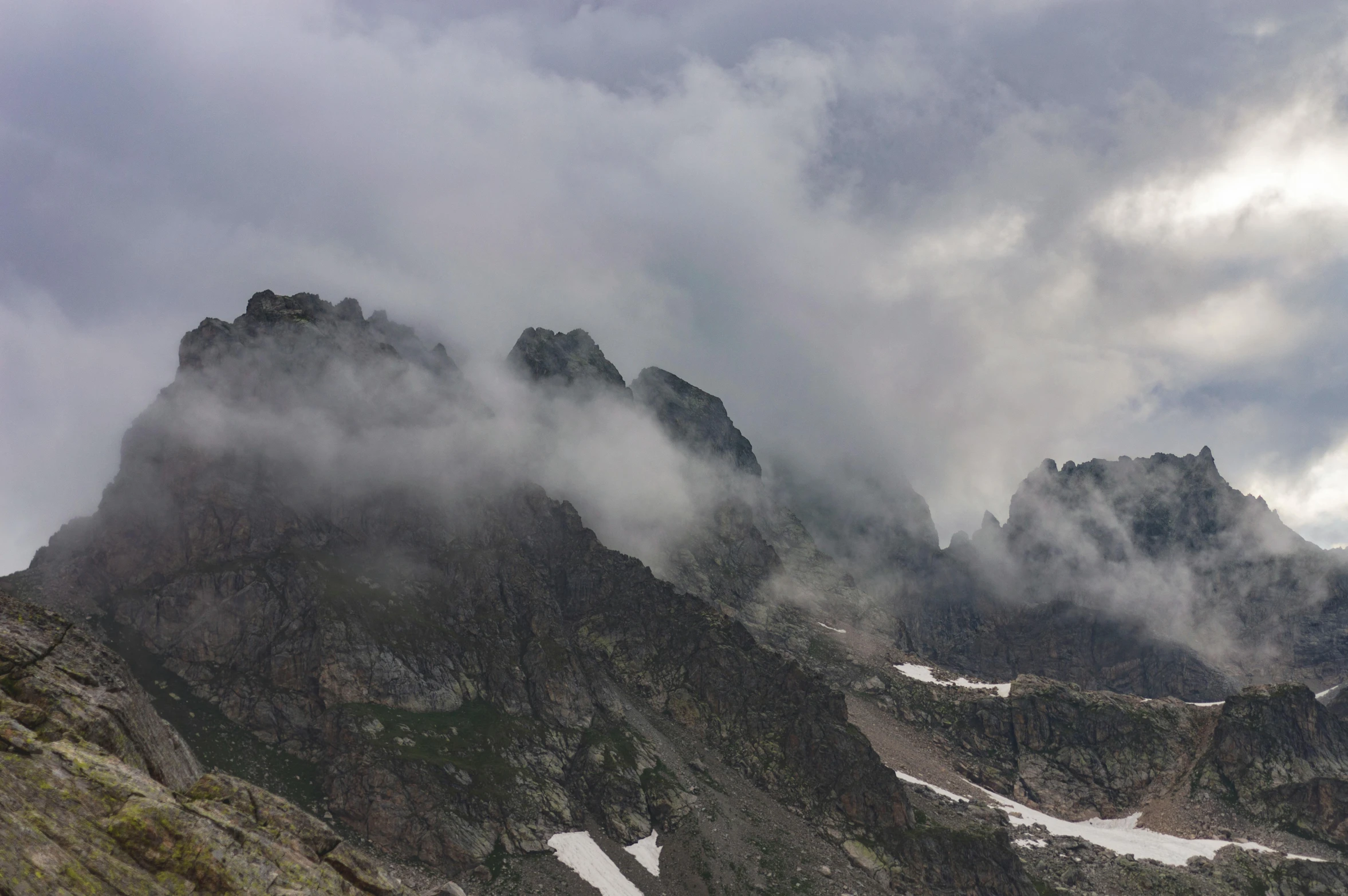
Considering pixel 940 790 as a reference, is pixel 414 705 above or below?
below

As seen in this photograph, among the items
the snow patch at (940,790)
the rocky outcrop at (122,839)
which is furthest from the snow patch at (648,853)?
the rocky outcrop at (122,839)

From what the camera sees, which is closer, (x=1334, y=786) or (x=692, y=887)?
(x=692, y=887)

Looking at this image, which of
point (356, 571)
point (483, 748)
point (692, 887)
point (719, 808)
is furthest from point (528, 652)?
point (692, 887)

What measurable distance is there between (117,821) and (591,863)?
4927 inches

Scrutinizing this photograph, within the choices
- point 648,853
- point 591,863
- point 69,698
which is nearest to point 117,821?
point 69,698

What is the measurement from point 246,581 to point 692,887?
415 feet

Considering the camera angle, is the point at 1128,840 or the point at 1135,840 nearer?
the point at 1135,840

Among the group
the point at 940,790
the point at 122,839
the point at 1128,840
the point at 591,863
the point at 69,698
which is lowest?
the point at 591,863

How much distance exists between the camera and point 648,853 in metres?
147

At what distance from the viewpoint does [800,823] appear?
16438cm

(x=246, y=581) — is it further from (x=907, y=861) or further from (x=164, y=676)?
(x=907, y=861)

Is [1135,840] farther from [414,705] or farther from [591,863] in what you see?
[414,705]

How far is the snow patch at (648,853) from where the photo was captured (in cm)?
14275

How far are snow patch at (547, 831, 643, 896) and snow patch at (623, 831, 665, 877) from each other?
17.5ft
